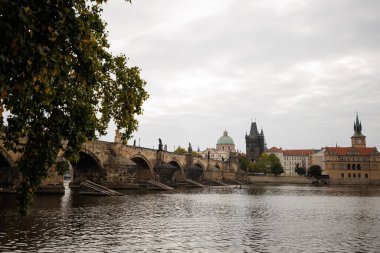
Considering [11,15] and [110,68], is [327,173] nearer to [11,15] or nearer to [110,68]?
[110,68]

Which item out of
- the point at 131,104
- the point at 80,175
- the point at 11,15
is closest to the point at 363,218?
the point at 131,104

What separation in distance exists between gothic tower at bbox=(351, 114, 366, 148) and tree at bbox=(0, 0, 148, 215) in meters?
153

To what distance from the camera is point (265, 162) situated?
158625 mm

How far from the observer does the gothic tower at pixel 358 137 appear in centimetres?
15338

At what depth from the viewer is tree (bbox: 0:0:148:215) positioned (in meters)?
6.60

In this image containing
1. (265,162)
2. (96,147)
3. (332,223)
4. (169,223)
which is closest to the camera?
(169,223)

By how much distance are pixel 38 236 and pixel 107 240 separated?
2.92 meters

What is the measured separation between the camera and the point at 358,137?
154250 millimetres

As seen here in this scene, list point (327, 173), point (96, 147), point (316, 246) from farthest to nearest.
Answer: point (327, 173) → point (96, 147) → point (316, 246)

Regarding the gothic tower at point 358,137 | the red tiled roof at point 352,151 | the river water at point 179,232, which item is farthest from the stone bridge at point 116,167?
the gothic tower at point 358,137

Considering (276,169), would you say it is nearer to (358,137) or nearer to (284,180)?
(284,180)

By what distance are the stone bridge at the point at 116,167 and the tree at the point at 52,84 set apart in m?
7.19

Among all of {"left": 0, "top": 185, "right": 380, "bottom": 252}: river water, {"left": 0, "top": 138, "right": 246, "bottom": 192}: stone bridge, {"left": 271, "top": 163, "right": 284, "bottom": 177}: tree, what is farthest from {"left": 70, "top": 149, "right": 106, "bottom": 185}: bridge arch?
{"left": 271, "top": 163, "right": 284, "bottom": 177}: tree

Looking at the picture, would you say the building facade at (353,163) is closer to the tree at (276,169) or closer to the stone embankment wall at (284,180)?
the stone embankment wall at (284,180)
